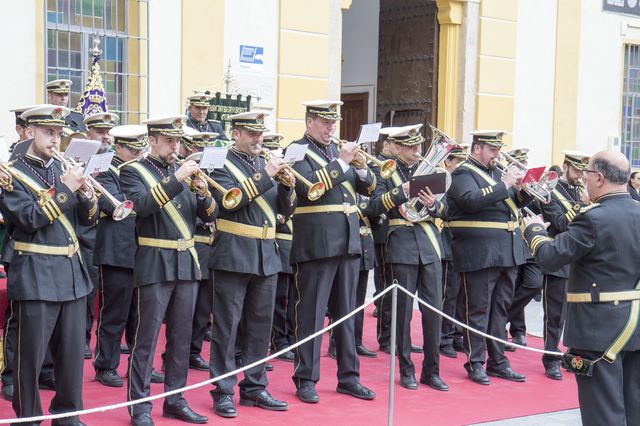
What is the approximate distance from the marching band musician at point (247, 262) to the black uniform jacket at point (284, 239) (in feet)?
5.23

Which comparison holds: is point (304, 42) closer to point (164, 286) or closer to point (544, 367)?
point (544, 367)

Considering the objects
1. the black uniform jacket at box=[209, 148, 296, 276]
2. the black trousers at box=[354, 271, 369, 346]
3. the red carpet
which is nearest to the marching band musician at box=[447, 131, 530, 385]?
the red carpet

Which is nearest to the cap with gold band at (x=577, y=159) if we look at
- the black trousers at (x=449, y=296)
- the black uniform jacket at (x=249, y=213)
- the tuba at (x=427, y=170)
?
the black trousers at (x=449, y=296)

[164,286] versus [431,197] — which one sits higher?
[431,197]

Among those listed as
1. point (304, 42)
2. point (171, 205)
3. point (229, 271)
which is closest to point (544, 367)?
point (229, 271)

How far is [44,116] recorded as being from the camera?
606cm

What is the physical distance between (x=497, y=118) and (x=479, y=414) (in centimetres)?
818

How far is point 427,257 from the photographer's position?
7965 mm

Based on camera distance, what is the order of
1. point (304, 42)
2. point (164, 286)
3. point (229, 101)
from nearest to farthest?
point (164, 286) → point (229, 101) → point (304, 42)

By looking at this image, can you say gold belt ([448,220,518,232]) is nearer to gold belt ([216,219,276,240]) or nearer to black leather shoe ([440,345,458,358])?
black leather shoe ([440,345,458,358])

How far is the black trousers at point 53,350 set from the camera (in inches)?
236

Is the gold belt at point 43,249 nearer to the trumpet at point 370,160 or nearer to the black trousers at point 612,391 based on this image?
the trumpet at point 370,160

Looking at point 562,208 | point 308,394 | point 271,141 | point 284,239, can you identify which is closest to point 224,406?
point 308,394

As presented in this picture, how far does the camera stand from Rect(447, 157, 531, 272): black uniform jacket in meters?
8.30
